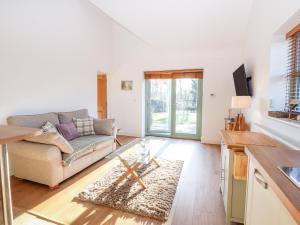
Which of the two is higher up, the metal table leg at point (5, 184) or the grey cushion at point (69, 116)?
the grey cushion at point (69, 116)

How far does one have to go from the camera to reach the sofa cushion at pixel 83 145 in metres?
2.44

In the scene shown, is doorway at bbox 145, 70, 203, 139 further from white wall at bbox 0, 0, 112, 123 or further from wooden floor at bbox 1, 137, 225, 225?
wooden floor at bbox 1, 137, 225, 225

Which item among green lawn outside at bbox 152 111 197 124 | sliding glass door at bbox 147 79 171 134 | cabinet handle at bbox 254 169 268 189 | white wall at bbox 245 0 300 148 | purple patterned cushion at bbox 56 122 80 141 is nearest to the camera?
cabinet handle at bbox 254 169 268 189

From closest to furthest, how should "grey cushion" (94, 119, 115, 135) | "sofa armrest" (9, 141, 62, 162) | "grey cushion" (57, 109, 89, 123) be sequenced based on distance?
"sofa armrest" (9, 141, 62, 162) → "grey cushion" (57, 109, 89, 123) → "grey cushion" (94, 119, 115, 135)

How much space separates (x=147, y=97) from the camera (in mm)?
5379

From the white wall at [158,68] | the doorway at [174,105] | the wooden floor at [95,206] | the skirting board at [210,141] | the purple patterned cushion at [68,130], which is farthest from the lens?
the doorway at [174,105]

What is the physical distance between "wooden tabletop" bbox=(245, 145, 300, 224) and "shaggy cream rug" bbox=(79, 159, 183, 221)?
3.83 feet

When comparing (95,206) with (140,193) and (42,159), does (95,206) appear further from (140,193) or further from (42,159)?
(42,159)

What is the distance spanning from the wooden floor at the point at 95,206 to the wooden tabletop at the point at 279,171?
→ 3.33 feet

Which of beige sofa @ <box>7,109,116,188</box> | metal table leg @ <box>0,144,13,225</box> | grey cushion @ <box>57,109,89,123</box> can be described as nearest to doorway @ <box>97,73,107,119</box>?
grey cushion @ <box>57,109,89,123</box>

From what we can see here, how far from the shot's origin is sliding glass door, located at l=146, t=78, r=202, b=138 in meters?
4.93

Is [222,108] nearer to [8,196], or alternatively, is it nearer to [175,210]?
[175,210]

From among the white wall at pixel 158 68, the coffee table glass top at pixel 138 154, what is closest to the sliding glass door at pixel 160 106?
the white wall at pixel 158 68

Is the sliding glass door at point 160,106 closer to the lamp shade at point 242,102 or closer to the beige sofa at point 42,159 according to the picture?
the lamp shade at point 242,102
